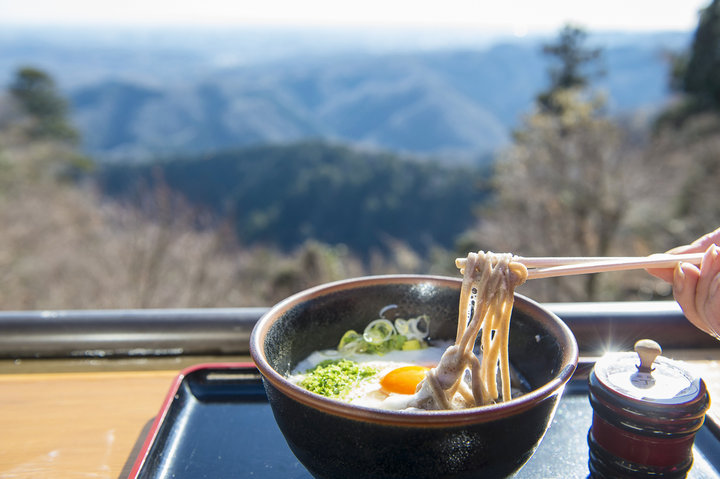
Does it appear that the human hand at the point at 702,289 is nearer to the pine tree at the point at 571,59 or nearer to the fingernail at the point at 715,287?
the fingernail at the point at 715,287

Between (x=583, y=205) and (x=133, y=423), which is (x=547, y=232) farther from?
(x=133, y=423)

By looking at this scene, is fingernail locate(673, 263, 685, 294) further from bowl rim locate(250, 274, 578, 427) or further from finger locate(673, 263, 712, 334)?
bowl rim locate(250, 274, 578, 427)

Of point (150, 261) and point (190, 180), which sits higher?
point (150, 261)

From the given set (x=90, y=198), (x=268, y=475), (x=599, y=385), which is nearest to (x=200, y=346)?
(x=268, y=475)

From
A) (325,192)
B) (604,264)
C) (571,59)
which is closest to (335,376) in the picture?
(604,264)

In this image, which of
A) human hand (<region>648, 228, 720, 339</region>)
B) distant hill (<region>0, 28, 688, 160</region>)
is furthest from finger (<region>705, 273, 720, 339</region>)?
distant hill (<region>0, 28, 688, 160</region>)

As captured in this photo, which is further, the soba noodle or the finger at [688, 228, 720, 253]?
the finger at [688, 228, 720, 253]

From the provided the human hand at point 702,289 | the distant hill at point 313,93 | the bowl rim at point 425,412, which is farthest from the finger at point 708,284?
the distant hill at point 313,93
